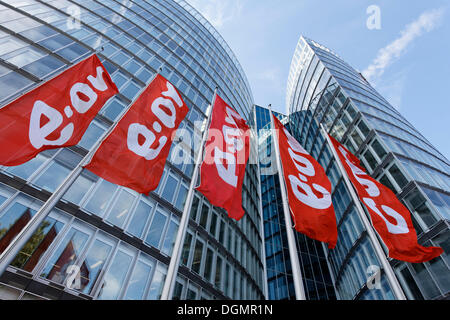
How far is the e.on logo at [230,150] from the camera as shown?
28.7 ft

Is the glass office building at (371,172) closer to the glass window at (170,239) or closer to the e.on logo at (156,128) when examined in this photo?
the glass window at (170,239)

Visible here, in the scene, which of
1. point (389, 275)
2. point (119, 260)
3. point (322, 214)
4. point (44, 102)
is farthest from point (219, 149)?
point (119, 260)

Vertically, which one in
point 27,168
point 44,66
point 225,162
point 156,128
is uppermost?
point 44,66

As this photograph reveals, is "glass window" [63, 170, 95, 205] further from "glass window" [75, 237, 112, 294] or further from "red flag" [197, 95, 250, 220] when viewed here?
"red flag" [197, 95, 250, 220]

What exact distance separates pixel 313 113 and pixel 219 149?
27893mm

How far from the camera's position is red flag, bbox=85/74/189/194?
7.36 m

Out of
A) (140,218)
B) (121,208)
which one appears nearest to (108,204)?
(121,208)

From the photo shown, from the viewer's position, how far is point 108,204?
1424cm

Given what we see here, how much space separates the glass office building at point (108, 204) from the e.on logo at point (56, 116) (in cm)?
604

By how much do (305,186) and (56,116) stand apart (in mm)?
7717

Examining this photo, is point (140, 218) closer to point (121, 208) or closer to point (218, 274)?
point (121, 208)

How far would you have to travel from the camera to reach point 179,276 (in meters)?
15.0

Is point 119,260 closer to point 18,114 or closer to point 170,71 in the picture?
point 18,114

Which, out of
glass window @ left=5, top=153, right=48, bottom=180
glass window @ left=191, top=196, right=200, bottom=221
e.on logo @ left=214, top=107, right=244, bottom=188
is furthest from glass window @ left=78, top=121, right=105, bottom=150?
e.on logo @ left=214, top=107, right=244, bottom=188
